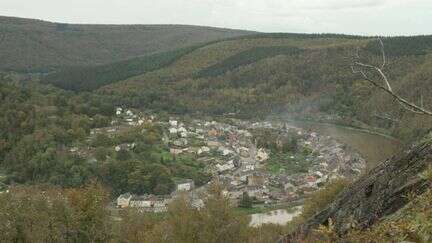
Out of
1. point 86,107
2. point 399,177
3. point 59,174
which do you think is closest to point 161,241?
point 399,177

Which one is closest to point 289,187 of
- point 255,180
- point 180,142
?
point 255,180

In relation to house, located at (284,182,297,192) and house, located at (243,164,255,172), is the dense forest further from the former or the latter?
house, located at (284,182,297,192)

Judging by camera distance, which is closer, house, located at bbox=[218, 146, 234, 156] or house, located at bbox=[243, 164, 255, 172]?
house, located at bbox=[243, 164, 255, 172]

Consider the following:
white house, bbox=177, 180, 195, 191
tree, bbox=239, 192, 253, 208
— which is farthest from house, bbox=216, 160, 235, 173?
tree, bbox=239, 192, 253, 208

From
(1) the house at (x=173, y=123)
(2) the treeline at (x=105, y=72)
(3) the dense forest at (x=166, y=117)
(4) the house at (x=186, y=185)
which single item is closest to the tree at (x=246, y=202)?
(3) the dense forest at (x=166, y=117)

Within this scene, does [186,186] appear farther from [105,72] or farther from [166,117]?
[105,72]

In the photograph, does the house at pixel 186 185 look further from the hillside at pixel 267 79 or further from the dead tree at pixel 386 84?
the dead tree at pixel 386 84

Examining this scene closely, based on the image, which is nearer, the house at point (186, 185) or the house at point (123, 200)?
the house at point (123, 200)
